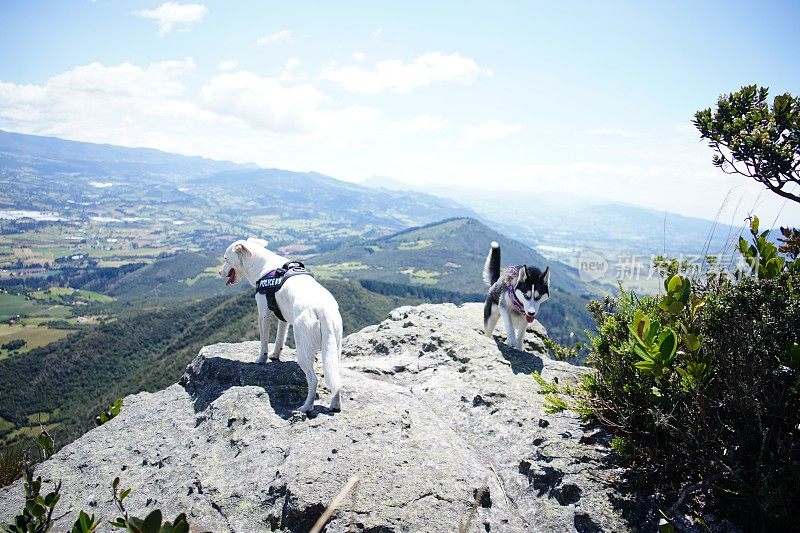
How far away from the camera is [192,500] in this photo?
17.4ft

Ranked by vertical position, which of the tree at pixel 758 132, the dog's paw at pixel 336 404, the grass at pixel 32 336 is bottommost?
the grass at pixel 32 336

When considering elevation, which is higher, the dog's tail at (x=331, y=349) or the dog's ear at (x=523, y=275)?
the dog's ear at (x=523, y=275)

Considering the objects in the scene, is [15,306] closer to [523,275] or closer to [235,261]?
[235,261]

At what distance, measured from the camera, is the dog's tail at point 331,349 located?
6.23 metres

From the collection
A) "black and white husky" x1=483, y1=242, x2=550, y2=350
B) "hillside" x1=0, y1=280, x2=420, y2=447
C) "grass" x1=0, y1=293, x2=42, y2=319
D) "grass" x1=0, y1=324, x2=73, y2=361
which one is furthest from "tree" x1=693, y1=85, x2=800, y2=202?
"grass" x1=0, y1=293, x2=42, y2=319

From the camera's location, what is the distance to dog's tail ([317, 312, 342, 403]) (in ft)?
20.4

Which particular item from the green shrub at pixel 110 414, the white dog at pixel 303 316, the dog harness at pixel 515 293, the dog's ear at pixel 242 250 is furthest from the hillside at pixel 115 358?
the dog harness at pixel 515 293

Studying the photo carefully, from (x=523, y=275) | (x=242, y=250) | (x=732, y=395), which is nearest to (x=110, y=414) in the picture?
(x=242, y=250)

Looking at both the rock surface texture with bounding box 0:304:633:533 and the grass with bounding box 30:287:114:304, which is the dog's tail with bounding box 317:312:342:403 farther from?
the grass with bounding box 30:287:114:304

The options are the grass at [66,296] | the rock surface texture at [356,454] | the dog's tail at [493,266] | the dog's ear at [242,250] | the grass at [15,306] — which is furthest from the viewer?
the grass at [66,296]

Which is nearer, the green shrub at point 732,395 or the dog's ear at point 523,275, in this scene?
the green shrub at point 732,395

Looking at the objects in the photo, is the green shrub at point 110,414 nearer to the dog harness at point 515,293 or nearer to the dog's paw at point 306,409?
the dog's paw at point 306,409

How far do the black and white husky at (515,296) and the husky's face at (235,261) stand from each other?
5.24 metres

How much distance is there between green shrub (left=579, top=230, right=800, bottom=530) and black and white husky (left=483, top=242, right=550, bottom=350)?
389 cm
